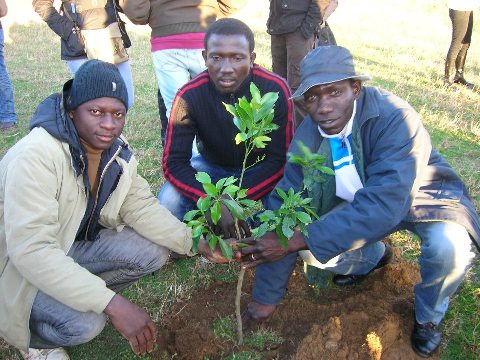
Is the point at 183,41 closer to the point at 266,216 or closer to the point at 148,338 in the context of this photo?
the point at 266,216

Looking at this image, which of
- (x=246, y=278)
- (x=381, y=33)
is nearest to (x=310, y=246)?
(x=246, y=278)

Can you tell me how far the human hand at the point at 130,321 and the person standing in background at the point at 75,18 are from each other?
2.83 metres

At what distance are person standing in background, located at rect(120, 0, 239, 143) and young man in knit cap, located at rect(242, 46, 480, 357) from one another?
1.69 meters

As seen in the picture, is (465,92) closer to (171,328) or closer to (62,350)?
(171,328)

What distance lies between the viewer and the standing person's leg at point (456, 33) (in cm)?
626

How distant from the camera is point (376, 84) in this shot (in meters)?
6.80

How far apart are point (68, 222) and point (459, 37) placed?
6134 millimetres

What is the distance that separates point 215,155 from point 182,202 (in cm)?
40

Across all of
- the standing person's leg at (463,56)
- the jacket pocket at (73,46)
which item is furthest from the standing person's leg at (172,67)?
the standing person's leg at (463,56)

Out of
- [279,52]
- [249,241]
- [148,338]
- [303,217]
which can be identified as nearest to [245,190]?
[303,217]

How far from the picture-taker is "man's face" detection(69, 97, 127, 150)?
2.13 m

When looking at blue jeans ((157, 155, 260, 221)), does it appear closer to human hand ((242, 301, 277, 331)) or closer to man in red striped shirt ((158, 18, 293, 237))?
man in red striped shirt ((158, 18, 293, 237))

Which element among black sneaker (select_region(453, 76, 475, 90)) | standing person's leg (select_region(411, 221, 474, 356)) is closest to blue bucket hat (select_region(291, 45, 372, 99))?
standing person's leg (select_region(411, 221, 474, 356))

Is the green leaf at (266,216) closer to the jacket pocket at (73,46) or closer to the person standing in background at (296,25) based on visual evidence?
the person standing in background at (296,25)
